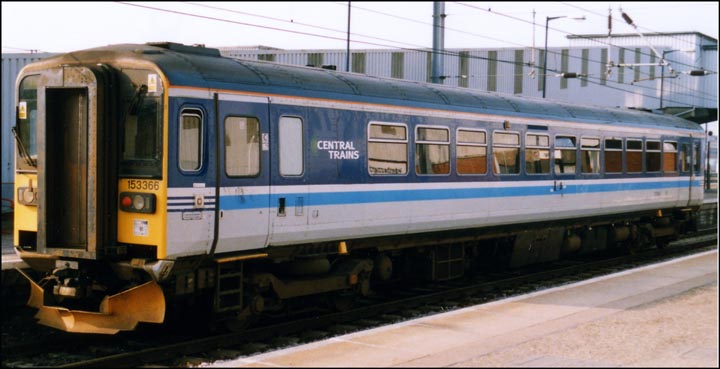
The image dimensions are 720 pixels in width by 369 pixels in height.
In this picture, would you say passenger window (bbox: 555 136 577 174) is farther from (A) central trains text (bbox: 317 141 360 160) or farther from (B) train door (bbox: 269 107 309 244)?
(B) train door (bbox: 269 107 309 244)

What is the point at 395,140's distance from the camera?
12727 millimetres

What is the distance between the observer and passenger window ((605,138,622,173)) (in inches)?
731

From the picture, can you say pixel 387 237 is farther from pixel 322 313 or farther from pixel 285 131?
pixel 285 131

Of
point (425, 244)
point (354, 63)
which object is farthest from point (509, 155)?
point (354, 63)

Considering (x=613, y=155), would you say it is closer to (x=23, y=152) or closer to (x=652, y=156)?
(x=652, y=156)

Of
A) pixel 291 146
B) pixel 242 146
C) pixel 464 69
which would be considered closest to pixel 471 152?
pixel 291 146

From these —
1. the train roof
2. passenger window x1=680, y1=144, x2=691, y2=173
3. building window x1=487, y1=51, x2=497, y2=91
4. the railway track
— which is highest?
building window x1=487, y1=51, x2=497, y2=91

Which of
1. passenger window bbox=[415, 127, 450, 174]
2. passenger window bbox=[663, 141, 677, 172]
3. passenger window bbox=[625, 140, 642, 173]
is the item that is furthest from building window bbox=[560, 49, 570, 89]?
passenger window bbox=[415, 127, 450, 174]

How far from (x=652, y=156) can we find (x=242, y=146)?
44.7ft

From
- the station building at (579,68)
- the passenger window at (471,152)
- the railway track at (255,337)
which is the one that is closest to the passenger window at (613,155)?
the railway track at (255,337)

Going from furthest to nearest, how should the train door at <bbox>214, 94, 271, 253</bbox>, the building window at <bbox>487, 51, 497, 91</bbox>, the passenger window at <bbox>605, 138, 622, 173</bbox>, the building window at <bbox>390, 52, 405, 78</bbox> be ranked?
the building window at <bbox>487, 51, 497, 91</bbox> < the building window at <bbox>390, 52, 405, 78</bbox> < the passenger window at <bbox>605, 138, 622, 173</bbox> < the train door at <bbox>214, 94, 271, 253</bbox>

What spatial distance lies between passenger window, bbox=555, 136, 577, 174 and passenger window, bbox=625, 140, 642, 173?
2.69 meters

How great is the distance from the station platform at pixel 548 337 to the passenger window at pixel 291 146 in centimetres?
259

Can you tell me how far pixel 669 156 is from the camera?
21.5 meters
